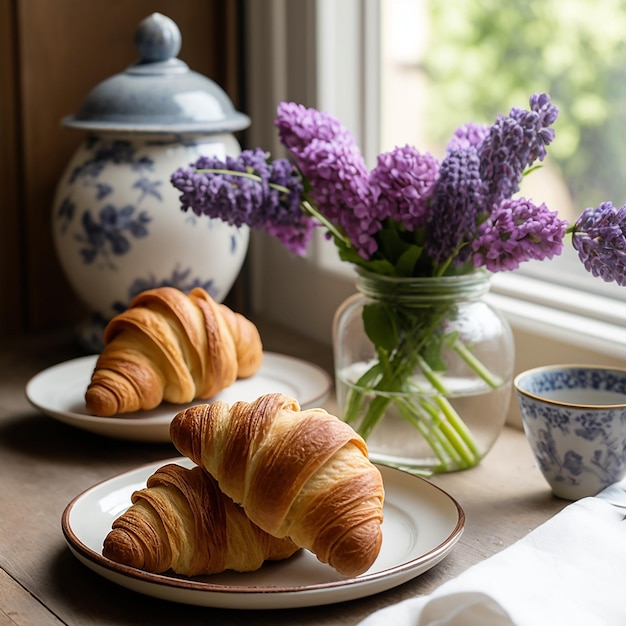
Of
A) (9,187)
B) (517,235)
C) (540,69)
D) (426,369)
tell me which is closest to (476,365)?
(426,369)

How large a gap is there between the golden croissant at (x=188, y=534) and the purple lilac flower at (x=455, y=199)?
Answer: 267 millimetres

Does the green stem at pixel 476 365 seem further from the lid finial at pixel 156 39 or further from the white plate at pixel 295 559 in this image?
the lid finial at pixel 156 39

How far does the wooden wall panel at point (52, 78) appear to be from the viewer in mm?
1351

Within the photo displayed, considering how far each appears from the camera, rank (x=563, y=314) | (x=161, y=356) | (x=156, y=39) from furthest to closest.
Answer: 1. (x=156, y=39)
2. (x=563, y=314)
3. (x=161, y=356)

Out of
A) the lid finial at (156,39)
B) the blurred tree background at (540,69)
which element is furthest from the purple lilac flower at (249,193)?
the blurred tree background at (540,69)

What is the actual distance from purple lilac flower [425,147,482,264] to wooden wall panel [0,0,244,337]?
68 centimetres

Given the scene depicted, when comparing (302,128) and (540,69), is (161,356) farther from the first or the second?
(540,69)

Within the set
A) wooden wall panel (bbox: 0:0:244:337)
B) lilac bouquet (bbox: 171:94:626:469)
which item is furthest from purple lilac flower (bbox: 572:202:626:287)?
wooden wall panel (bbox: 0:0:244:337)

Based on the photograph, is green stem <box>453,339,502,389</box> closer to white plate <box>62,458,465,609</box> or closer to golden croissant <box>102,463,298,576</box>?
white plate <box>62,458,465,609</box>

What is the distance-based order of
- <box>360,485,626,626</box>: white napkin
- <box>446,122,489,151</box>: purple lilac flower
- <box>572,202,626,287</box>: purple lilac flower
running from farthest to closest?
<box>446,122,489,151</box>: purple lilac flower < <box>572,202,626,287</box>: purple lilac flower < <box>360,485,626,626</box>: white napkin

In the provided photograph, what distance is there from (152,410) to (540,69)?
5.37 ft

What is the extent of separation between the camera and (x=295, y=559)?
2.44 ft

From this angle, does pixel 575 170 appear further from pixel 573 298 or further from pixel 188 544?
pixel 188 544

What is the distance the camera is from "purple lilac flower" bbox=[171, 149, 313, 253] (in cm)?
90
